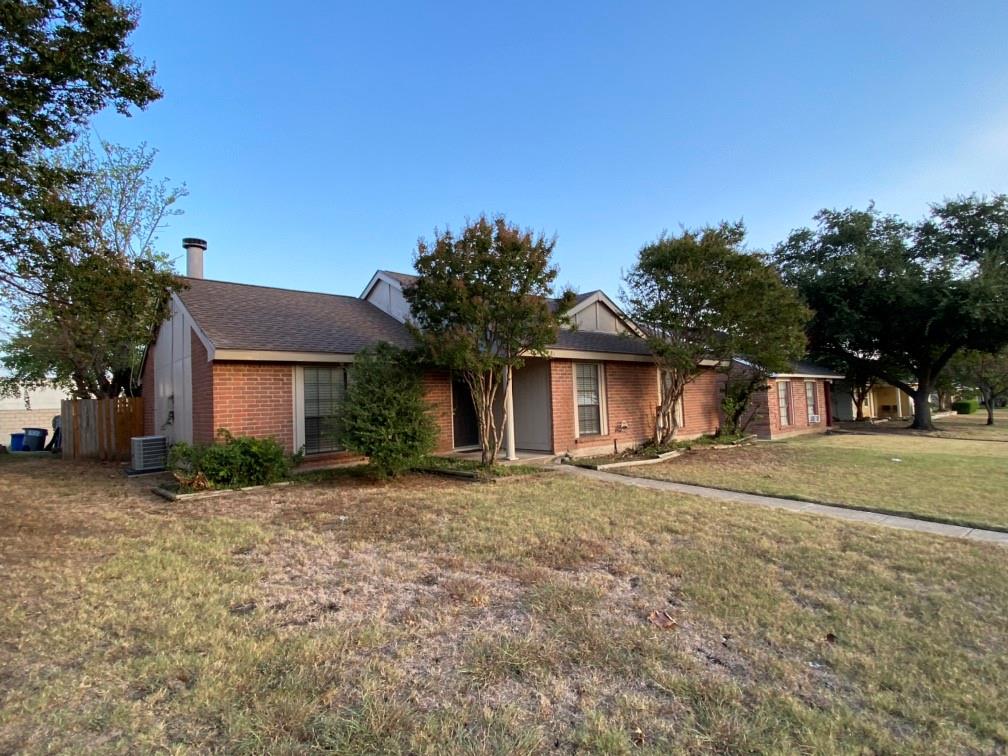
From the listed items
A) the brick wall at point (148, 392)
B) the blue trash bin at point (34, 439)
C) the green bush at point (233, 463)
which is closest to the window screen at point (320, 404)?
the green bush at point (233, 463)

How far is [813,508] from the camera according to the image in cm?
710

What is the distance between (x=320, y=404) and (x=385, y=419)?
264 cm

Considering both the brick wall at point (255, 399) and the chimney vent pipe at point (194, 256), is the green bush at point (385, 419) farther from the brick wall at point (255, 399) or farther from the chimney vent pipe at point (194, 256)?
the chimney vent pipe at point (194, 256)

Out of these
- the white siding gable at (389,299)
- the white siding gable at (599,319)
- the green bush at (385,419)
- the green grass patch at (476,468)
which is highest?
the white siding gable at (389,299)

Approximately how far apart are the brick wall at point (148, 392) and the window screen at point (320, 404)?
5.59 meters

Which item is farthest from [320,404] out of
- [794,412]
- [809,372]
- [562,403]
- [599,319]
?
[809,372]

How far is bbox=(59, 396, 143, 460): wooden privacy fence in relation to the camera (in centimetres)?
1384

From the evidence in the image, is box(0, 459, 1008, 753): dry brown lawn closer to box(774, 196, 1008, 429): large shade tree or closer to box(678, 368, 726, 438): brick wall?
box(678, 368, 726, 438): brick wall

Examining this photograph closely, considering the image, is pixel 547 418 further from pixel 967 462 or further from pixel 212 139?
pixel 212 139

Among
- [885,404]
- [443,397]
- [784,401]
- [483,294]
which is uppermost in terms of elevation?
[483,294]

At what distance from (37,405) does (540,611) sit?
126ft

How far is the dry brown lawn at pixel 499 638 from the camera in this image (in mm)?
2410

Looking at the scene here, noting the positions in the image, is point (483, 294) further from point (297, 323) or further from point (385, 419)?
point (297, 323)

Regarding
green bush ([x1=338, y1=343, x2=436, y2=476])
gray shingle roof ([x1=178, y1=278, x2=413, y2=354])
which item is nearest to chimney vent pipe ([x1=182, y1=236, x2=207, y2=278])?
gray shingle roof ([x1=178, y1=278, x2=413, y2=354])
